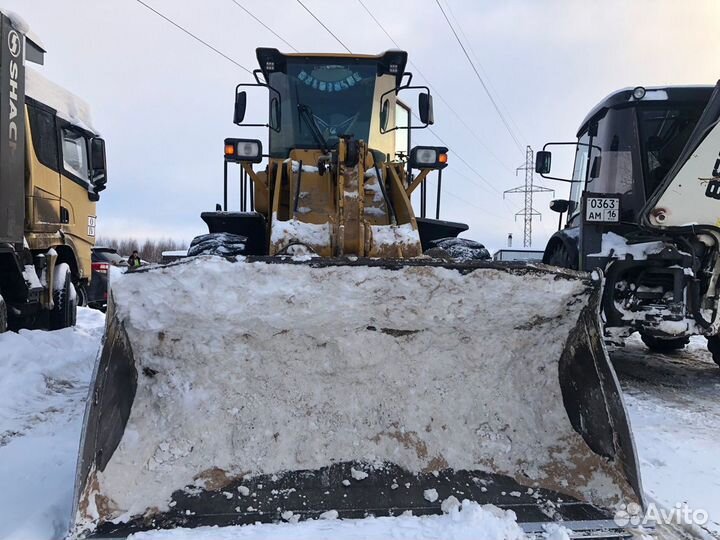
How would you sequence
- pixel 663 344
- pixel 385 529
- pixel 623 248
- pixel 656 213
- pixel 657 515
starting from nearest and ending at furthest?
1. pixel 385 529
2. pixel 657 515
3. pixel 656 213
4. pixel 623 248
5. pixel 663 344

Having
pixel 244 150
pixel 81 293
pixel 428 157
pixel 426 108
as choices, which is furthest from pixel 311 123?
pixel 81 293

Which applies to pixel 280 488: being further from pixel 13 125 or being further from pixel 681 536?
pixel 13 125

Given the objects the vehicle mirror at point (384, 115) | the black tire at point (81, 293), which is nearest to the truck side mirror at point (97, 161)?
the black tire at point (81, 293)

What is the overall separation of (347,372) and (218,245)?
6.06ft

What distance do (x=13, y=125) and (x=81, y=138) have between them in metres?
2.33

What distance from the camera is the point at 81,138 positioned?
8.08 m

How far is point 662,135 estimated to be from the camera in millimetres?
5652

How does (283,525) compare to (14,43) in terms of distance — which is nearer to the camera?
(283,525)

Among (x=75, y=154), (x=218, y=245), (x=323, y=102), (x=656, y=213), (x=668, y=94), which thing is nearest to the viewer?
(x=218, y=245)

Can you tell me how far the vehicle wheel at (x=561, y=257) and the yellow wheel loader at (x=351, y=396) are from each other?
3.67 metres

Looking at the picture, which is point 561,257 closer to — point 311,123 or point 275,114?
point 311,123

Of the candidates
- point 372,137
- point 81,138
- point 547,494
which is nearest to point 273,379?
point 547,494

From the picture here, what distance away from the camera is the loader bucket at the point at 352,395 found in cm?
244

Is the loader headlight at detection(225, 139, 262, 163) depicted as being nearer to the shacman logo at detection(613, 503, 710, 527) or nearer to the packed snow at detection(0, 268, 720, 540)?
the packed snow at detection(0, 268, 720, 540)
